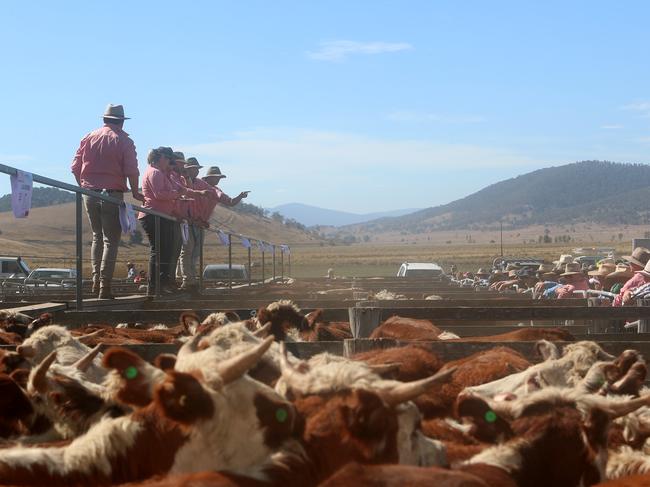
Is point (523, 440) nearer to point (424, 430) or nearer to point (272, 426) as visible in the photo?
point (424, 430)

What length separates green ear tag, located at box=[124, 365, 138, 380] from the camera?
3.70m

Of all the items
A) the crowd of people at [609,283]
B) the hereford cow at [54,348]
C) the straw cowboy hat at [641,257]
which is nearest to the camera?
the hereford cow at [54,348]

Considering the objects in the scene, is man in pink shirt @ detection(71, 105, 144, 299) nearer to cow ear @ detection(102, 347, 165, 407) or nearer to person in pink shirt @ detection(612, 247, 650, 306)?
person in pink shirt @ detection(612, 247, 650, 306)

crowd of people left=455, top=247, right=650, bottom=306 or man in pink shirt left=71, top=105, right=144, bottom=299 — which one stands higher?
man in pink shirt left=71, top=105, right=144, bottom=299

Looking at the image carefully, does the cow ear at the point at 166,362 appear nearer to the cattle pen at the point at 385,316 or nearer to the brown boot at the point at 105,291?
the cattle pen at the point at 385,316

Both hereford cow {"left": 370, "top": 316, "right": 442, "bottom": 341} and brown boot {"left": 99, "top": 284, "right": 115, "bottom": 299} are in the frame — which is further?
brown boot {"left": 99, "top": 284, "right": 115, "bottom": 299}

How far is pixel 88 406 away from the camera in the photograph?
4723 millimetres

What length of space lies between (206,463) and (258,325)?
5.03 metres

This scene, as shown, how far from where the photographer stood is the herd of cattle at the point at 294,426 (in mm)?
3447

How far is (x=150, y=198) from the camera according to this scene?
43.2 ft

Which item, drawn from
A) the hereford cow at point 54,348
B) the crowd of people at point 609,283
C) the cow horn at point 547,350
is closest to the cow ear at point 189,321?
the hereford cow at point 54,348

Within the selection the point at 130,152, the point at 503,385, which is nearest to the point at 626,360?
the point at 503,385

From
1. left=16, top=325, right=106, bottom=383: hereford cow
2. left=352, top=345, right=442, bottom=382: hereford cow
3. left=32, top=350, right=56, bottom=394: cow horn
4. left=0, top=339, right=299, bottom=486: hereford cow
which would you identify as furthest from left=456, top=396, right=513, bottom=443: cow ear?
left=16, top=325, right=106, bottom=383: hereford cow

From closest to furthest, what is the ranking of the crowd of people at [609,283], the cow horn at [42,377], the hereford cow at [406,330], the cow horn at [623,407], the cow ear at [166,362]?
1. the cow ear at [166,362]
2. the cow horn at [623,407]
3. the cow horn at [42,377]
4. the hereford cow at [406,330]
5. the crowd of people at [609,283]
